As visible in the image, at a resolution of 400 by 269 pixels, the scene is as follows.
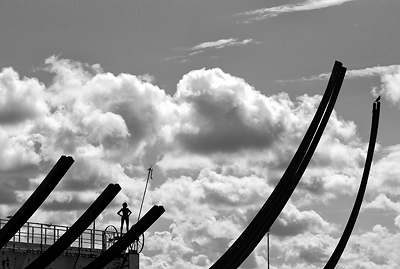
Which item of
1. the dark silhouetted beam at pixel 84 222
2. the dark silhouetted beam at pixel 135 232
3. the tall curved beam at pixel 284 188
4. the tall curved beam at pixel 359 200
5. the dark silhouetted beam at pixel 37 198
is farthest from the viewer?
the tall curved beam at pixel 359 200

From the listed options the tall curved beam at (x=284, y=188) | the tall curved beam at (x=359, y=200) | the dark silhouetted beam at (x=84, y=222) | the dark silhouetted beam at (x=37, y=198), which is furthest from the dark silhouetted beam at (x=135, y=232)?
the tall curved beam at (x=359, y=200)

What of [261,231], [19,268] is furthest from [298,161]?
[19,268]

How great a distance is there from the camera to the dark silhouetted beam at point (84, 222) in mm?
27828

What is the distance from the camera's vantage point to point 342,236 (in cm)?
3725

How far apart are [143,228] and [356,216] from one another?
12.9m

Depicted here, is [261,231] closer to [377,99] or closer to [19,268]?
[377,99]

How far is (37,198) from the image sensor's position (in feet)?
86.0

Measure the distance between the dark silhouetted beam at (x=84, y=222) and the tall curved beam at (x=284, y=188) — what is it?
4531 mm

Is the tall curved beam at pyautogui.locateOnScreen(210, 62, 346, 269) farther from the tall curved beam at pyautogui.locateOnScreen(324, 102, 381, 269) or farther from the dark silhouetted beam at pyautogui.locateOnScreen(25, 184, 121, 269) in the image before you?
the dark silhouetted beam at pyautogui.locateOnScreen(25, 184, 121, 269)

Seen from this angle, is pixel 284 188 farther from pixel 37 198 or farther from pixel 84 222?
pixel 37 198

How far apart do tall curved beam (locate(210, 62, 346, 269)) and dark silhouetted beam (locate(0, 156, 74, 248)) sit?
666cm

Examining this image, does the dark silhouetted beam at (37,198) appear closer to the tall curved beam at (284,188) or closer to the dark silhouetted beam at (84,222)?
the dark silhouetted beam at (84,222)

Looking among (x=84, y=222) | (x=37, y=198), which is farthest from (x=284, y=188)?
(x=37, y=198)

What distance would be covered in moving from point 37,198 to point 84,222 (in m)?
2.44
